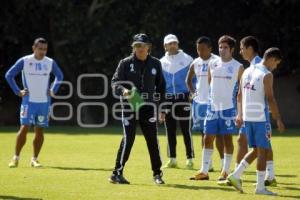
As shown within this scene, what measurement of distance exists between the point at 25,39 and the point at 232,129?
20.8 m

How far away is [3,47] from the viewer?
3244 centimetres

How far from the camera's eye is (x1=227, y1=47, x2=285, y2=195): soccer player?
10969mm

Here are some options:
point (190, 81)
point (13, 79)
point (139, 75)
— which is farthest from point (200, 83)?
point (13, 79)

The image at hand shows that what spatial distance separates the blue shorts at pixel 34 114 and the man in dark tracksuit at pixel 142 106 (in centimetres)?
345

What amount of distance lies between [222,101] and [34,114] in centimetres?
→ 434

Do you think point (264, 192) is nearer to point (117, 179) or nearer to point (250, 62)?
point (250, 62)

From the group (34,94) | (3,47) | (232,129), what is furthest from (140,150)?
(3,47)

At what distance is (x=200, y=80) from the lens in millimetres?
14547

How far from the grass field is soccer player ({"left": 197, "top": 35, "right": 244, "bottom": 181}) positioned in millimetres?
436

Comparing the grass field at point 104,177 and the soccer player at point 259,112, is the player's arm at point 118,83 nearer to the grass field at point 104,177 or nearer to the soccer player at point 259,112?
the grass field at point 104,177

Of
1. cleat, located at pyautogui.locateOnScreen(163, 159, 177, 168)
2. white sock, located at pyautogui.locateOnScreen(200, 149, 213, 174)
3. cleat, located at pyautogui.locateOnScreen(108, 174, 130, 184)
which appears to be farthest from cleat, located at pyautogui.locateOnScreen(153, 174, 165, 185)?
cleat, located at pyautogui.locateOnScreen(163, 159, 177, 168)

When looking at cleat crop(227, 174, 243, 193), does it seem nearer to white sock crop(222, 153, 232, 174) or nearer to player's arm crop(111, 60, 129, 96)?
white sock crop(222, 153, 232, 174)

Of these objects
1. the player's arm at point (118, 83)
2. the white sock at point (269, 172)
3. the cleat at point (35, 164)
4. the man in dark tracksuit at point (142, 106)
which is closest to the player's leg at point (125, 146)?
the man in dark tracksuit at point (142, 106)

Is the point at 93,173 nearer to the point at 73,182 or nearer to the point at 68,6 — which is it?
the point at 73,182
